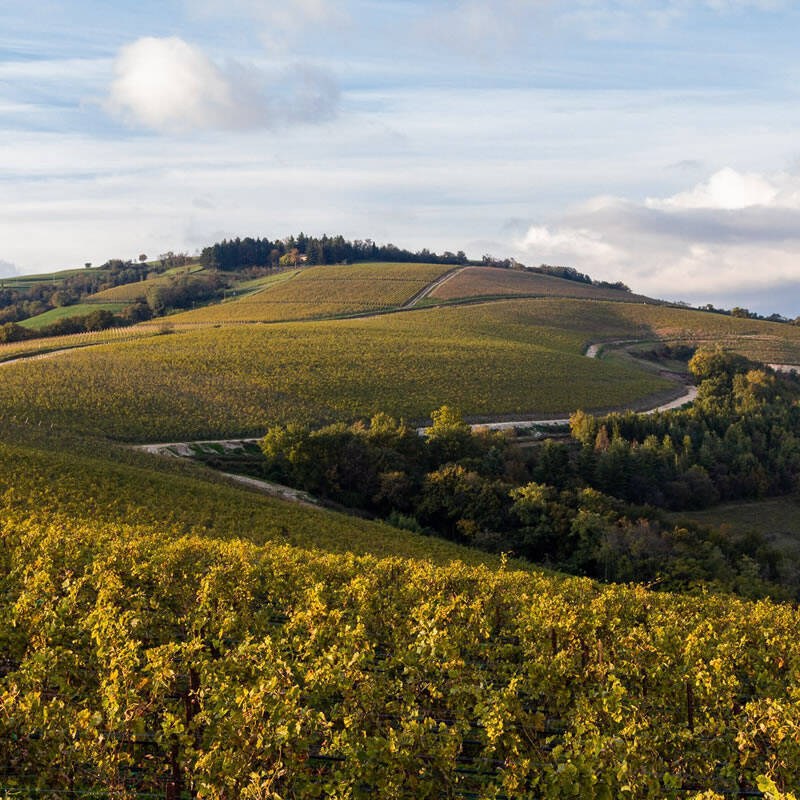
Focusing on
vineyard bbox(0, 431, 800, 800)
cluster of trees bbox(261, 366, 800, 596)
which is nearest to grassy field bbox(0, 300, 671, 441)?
cluster of trees bbox(261, 366, 800, 596)

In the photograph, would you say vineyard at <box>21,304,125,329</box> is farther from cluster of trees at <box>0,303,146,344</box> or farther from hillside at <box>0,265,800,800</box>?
hillside at <box>0,265,800,800</box>

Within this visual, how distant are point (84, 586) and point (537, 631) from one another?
38.3ft

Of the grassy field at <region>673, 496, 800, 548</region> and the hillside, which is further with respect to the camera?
the grassy field at <region>673, 496, 800, 548</region>

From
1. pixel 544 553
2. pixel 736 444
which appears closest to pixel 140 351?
pixel 544 553

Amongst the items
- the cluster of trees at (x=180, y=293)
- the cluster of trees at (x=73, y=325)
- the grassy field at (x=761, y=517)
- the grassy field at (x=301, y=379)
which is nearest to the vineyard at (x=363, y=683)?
the grassy field at (x=761, y=517)

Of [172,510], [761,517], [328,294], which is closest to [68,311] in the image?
[328,294]

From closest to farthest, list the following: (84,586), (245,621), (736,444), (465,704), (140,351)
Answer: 1. (465,704)
2. (245,621)
3. (84,586)
4. (736,444)
5. (140,351)

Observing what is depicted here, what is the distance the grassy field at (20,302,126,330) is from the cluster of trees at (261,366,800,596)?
104 metres

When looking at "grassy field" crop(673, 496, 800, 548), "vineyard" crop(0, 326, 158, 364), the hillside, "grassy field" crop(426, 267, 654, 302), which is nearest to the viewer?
the hillside

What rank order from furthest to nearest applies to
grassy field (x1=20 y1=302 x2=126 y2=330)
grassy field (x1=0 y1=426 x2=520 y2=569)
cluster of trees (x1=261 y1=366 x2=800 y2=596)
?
1. grassy field (x1=20 y1=302 x2=126 y2=330)
2. cluster of trees (x1=261 y1=366 x2=800 y2=596)
3. grassy field (x1=0 y1=426 x2=520 y2=569)

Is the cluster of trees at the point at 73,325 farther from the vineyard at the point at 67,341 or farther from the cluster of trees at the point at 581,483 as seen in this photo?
the cluster of trees at the point at 581,483

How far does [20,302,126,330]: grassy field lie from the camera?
13725cm

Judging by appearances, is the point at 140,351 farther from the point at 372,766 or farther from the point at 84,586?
the point at 372,766

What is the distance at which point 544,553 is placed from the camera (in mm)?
43875
